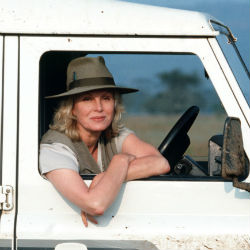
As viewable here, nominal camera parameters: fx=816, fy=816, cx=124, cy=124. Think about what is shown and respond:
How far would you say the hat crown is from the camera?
12.3ft

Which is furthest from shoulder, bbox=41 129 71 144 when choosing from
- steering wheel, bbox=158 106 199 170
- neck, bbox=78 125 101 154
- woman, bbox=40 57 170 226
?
steering wheel, bbox=158 106 199 170

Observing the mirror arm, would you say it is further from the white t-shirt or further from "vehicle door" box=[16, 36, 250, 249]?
the white t-shirt

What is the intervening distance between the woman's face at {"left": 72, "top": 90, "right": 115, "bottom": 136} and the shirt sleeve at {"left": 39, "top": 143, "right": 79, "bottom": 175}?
21 cm

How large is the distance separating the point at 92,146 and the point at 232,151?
0.86 metres

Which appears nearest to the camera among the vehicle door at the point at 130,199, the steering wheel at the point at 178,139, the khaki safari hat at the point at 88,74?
the vehicle door at the point at 130,199

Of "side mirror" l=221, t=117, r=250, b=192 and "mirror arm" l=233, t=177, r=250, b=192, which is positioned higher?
"side mirror" l=221, t=117, r=250, b=192

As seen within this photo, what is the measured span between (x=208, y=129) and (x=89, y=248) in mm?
1675

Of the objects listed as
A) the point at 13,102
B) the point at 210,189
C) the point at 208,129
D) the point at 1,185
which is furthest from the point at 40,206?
the point at 208,129

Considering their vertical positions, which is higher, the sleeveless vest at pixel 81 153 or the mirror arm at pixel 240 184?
the sleeveless vest at pixel 81 153

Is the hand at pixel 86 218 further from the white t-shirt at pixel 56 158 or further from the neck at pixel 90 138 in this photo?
the neck at pixel 90 138

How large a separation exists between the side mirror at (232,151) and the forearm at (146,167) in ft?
1.36

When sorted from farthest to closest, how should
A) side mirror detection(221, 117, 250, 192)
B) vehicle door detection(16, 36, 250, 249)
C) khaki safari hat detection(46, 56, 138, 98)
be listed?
khaki safari hat detection(46, 56, 138, 98) < vehicle door detection(16, 36, 250, 249) < side mirror detection(221, 117, 250, 192)

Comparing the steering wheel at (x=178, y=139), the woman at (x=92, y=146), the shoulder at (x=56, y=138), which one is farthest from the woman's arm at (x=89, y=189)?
the steering wheel at (x=178, y=139)

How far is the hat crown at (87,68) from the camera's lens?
375 cm
